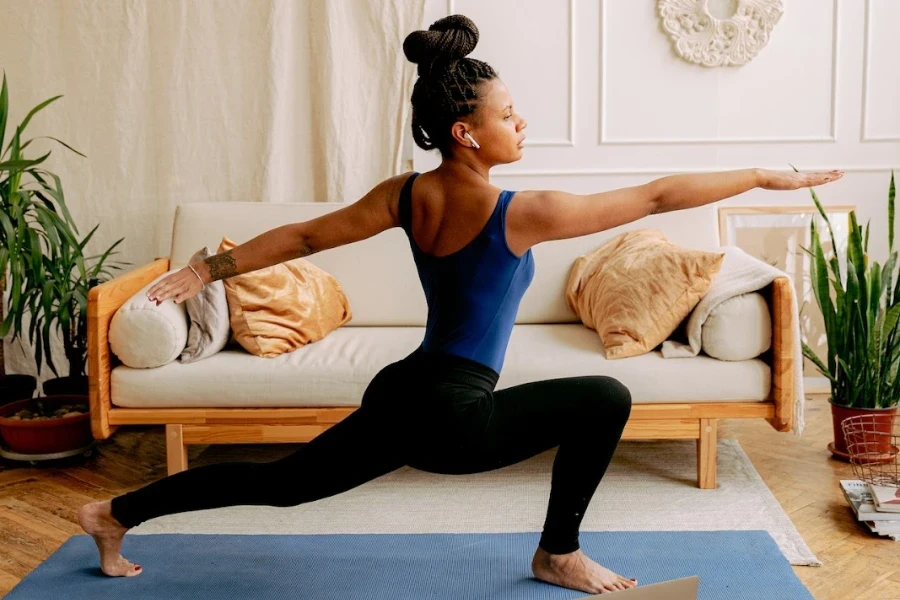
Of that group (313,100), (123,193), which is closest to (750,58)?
(313,100)

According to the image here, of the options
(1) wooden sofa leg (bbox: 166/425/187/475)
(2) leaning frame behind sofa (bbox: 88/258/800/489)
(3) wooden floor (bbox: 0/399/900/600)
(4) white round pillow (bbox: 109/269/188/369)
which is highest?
(4) white round pillow (bbox: 109/269/188/369)

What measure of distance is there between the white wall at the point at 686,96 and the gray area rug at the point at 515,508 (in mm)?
1328

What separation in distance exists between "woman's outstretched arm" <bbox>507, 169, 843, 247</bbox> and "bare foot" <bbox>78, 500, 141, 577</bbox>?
46.4 inches

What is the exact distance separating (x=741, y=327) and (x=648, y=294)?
0.29 meters

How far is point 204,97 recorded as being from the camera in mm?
3676

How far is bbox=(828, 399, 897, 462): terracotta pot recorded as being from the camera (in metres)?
2.93

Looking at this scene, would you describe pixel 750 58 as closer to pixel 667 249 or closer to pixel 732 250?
pixel 732 250

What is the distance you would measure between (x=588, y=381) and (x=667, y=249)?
1.10 meters

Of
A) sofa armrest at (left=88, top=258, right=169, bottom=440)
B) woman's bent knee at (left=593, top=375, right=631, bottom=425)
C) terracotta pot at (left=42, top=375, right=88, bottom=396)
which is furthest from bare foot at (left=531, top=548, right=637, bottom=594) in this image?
terracotta pot at (left=42, top=375, right=88, bottom=396)

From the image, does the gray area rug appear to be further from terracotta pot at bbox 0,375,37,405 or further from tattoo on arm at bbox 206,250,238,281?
terracotta pot at bbox 0,375,37,405

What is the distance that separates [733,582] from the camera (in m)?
2.07

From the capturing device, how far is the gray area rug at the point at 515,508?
249 cm

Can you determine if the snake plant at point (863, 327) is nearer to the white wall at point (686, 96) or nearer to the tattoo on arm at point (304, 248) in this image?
the white wall at point (686, 96)

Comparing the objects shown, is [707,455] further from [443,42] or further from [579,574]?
[443,42]
